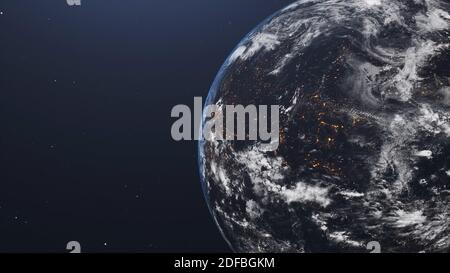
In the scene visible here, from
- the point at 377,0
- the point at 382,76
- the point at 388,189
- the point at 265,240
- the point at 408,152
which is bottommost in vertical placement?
the point at 265,240

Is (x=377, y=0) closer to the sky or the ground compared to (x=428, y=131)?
closer to the sky

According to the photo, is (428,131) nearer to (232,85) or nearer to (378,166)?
(378,166)

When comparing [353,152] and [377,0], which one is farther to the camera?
[377,0]

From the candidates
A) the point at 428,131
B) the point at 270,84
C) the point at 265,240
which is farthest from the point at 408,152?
the point at 265,240

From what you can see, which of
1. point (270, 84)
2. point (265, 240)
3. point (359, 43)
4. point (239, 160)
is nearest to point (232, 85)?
point (270, 84)

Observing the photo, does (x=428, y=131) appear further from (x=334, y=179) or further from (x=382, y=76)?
(x=334, y=179)

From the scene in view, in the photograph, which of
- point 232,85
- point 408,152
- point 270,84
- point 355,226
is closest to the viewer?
point 408,152

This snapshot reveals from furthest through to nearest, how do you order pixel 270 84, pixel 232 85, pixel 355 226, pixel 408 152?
1. pixel 232 85
2. pixel 270 84
3. pixel 355 226
4. pixel 408 152
